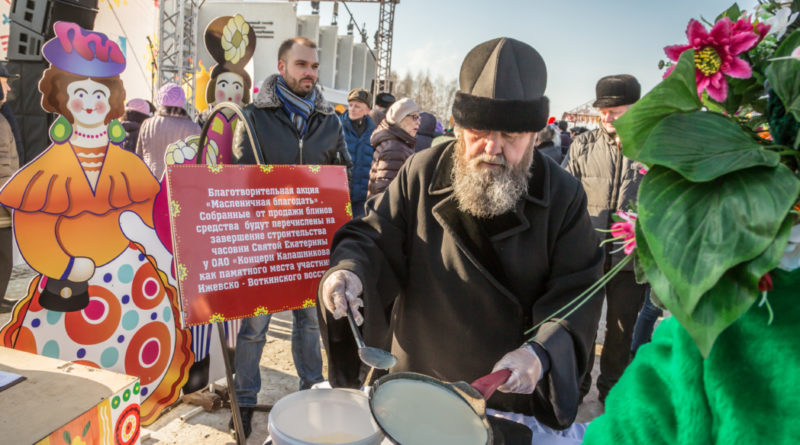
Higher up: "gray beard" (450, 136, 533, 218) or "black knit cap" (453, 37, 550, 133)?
"black knit cap" (453, 37, 550, 133)

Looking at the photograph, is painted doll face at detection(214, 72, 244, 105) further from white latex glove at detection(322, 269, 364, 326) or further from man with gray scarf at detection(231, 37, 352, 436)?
white latex glove at detection(322, 269, 364, 326)

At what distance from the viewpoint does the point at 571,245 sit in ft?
5.11

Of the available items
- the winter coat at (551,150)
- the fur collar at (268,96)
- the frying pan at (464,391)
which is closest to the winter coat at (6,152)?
the fur collar at (268,96)

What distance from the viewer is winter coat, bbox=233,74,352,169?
2.74m

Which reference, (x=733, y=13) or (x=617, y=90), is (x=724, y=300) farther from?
(x=617, y=90)

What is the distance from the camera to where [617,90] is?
300 centimetres

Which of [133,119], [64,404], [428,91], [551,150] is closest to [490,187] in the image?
[64,404]

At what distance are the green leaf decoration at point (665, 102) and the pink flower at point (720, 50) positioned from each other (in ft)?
0.10

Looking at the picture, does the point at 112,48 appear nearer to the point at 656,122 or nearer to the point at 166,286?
the point at 166,286

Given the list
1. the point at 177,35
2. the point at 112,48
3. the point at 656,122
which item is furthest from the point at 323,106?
the point at 177,35

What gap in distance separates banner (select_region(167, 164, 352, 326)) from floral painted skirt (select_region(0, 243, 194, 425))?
847mm

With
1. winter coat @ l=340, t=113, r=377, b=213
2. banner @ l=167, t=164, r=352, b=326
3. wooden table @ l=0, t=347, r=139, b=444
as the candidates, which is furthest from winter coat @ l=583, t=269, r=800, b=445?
winter coat @ l=340, t=113, r=377, b=213

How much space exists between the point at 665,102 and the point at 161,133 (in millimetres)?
4243

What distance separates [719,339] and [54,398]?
1529mm
